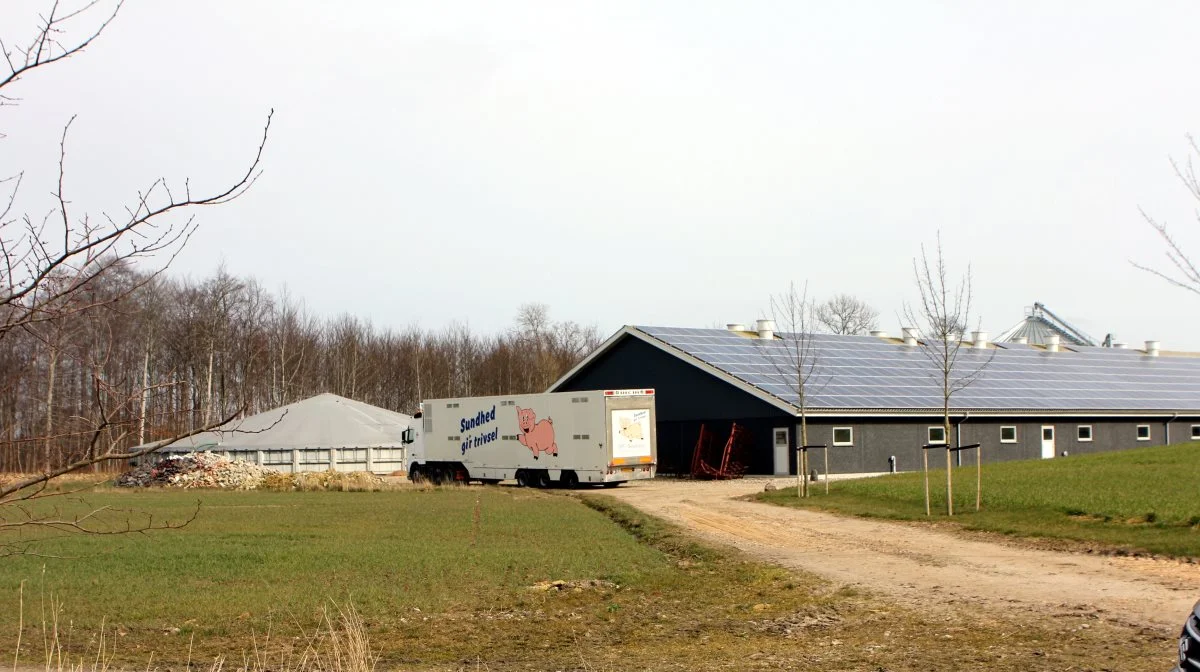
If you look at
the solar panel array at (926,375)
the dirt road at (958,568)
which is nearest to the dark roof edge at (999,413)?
the solar panel array at (926,375)

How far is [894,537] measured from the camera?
870 inches

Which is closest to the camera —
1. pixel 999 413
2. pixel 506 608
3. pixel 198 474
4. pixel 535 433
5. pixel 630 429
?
pixel 506 608

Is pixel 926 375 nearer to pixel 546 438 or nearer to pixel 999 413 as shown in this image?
pixel 999 413

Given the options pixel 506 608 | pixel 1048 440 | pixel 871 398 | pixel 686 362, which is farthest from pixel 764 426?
pixel 506 608

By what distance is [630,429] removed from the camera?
40781 millimetres

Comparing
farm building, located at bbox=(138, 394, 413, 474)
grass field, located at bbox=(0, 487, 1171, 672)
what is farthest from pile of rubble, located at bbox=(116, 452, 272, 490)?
grass field, located at bbox=(0, 487, 1171, 672)

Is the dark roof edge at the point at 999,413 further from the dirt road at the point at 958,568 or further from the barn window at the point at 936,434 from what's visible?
the dirt road at the point at 958,568

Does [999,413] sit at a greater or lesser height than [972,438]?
greater

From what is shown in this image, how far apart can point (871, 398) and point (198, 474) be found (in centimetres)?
2949

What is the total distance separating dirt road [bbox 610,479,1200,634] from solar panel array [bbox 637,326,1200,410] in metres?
20.6

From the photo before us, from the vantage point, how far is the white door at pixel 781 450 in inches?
1772

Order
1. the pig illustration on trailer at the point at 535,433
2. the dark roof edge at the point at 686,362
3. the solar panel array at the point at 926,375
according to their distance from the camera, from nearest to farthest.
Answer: the pig illustration on trailer at the point at 535,433 < the dark roof edge at the point at 686,362 < the solar panel array at the point at 926,375

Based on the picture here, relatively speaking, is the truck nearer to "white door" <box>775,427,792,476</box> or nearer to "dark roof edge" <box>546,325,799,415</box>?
"dark roof edge" <box>546,325,799,415</box>

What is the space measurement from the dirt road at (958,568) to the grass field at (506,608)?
0.78m
